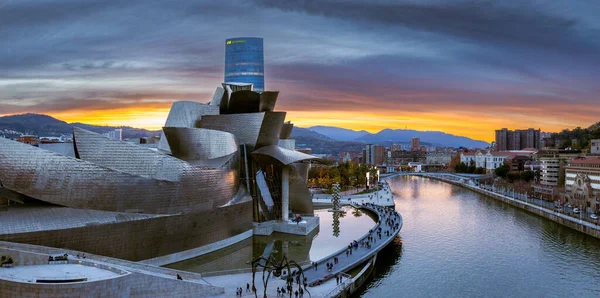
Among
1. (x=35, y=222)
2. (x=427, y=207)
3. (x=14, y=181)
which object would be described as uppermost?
(x=14, y=181)

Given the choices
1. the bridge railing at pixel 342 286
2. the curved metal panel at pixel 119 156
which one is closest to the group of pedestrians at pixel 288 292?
the bridge railing at pixel 342 286

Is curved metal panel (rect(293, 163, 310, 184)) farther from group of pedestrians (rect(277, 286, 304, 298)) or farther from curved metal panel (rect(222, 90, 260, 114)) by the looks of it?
group of pedestrians (rect(277, 286, 304, 298))

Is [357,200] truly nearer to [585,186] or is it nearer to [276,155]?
[585,186]

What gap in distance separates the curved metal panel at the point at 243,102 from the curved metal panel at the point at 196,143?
5983mm

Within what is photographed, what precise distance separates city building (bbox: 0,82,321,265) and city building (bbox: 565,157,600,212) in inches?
1249

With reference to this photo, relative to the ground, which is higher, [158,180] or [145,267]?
[158,180]

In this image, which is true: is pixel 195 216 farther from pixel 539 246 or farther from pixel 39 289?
pixel 539 246

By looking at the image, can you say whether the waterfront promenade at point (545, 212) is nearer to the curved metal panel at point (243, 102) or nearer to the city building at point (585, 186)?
the city building at point (585, 186)

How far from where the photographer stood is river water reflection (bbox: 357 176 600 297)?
27.5 m

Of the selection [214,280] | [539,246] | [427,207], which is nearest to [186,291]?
[214,280]

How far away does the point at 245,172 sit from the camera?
39625mm

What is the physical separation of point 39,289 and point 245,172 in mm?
21887

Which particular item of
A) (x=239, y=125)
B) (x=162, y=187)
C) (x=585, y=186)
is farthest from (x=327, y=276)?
(x=585, y=186)

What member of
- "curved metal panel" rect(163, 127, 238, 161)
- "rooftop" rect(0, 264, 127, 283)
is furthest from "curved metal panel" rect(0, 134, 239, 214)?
"rooftop" rect(0, 264, 127, 283)
